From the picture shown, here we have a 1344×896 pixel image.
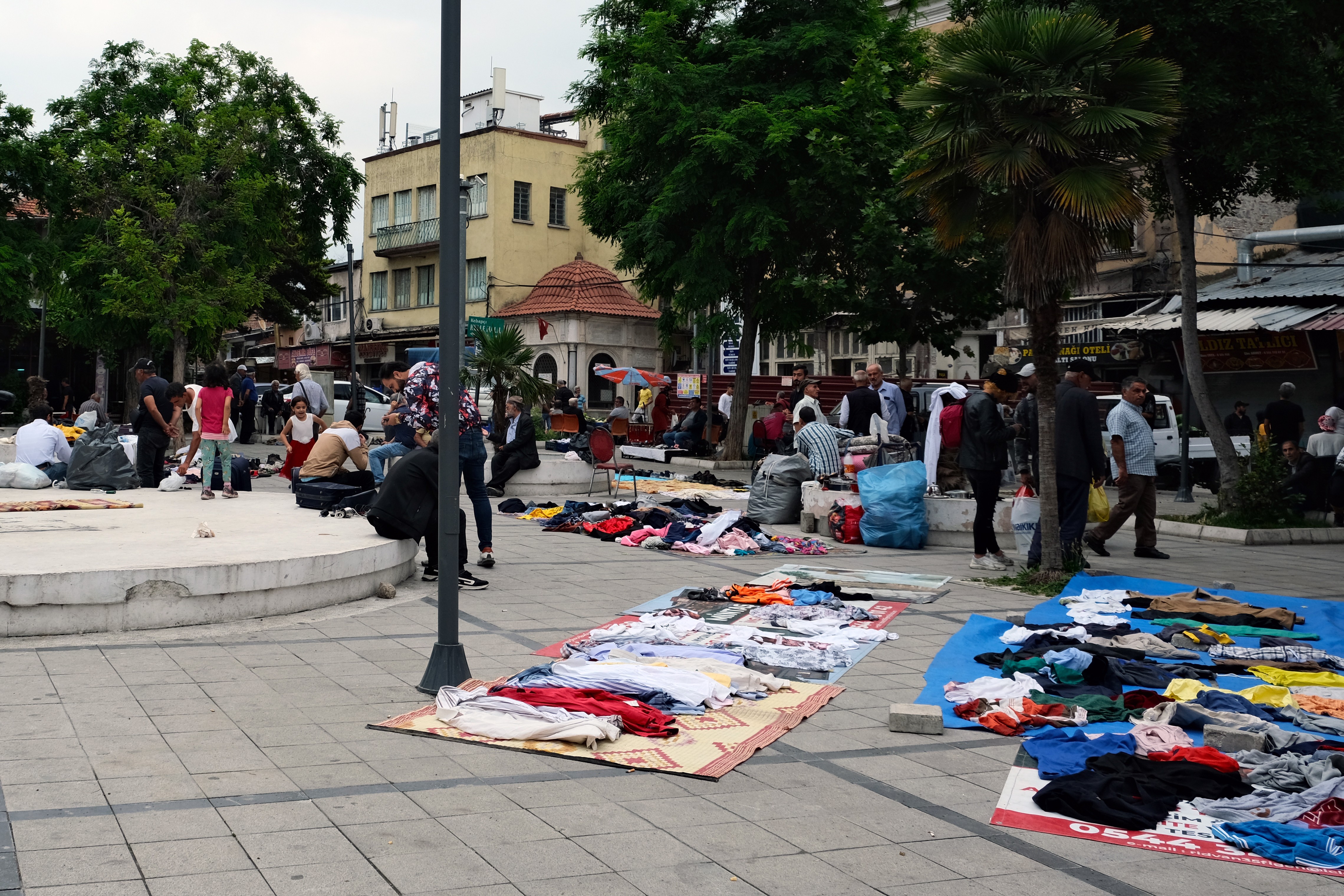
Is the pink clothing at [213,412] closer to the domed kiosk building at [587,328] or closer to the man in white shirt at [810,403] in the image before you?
the man in white shirt at [810,403]

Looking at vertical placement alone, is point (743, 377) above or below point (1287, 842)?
above

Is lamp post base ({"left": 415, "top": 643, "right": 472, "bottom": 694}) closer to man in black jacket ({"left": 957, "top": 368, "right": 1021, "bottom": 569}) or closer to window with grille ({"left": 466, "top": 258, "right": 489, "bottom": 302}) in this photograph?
man in black jacket ({"left": 957, "top": 368, "right": 1021, "bottom": 569})

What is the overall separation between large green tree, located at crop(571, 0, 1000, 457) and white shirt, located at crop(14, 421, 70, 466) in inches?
471

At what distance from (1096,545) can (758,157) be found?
1198 centimetres

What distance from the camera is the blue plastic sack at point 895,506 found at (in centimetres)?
1316

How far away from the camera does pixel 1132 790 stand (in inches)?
184

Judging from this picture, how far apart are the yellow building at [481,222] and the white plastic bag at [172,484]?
99.5 ft

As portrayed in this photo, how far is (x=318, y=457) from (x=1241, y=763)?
998cm

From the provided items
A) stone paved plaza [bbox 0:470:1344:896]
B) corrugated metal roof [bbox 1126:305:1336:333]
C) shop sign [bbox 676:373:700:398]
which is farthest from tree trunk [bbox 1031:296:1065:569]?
shop sign [bbox 676:373:700:398]

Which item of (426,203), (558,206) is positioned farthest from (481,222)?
(426,203)

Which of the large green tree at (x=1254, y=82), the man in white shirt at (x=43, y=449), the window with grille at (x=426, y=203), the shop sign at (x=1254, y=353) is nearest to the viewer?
the large green tree at (x=1254, y=82)

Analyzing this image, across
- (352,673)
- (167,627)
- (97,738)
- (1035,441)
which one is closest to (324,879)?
(97,738)

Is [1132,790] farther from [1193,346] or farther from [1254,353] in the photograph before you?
[1254,353]

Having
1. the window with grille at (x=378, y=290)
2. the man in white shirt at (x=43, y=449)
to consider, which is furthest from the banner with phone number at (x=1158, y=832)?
the window with grille at (x=378, y=290)
